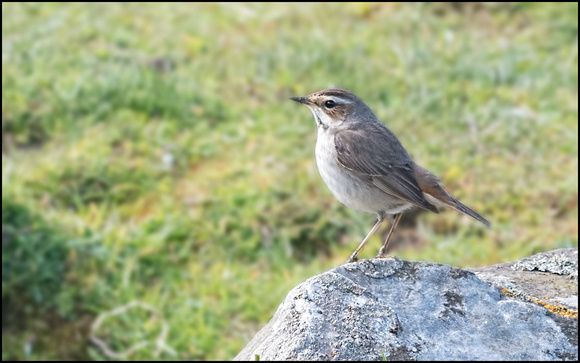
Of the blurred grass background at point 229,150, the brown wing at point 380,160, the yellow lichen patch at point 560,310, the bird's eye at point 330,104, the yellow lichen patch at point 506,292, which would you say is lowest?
the blurred grass background at point 229,150

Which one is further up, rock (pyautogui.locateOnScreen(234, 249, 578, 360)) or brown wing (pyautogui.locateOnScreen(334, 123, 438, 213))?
rock (pyautogui.locateOnScreen(234, 249, 578, 360))

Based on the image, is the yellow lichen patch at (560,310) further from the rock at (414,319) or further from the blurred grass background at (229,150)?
the blurred grass background at (229,150)

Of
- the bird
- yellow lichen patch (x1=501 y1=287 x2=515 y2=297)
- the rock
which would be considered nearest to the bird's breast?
the bird

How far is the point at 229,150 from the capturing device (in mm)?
8469

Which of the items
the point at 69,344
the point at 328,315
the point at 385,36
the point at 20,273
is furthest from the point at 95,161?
the point at 328,315

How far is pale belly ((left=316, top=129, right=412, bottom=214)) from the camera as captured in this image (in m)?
4.91

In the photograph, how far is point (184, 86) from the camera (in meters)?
9.26

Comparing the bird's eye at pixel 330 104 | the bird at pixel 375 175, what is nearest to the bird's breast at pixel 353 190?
the bird at pixel 375 175

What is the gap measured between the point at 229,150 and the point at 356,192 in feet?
12.2

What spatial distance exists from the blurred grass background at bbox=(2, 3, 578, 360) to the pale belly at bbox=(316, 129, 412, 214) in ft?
6.52

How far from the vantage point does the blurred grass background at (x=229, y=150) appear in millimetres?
6742

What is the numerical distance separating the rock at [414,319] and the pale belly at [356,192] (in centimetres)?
135

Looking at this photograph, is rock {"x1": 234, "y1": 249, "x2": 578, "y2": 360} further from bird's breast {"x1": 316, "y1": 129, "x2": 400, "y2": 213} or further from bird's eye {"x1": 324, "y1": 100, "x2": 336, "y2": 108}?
bird's eye {"x1": 324, "y1": 100, "x2": 336, "y2": 108}

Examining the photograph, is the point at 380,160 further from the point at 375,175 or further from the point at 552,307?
the point at 552,307
